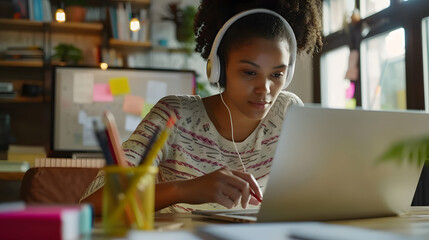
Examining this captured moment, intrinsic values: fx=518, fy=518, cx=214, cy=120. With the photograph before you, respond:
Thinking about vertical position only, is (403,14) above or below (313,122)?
above

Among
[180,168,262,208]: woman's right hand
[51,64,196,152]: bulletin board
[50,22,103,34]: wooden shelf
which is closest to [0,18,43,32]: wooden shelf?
[50,22,103,34]: wooden shelf

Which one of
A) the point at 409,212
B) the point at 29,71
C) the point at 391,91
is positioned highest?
the point at 29,71

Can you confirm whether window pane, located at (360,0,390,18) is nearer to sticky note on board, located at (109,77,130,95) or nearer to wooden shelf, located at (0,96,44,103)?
sticky note on board, located at (109,77,130,95)

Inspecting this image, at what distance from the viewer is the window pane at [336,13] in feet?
12.0

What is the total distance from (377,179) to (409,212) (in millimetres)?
246

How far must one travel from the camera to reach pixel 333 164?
80cm

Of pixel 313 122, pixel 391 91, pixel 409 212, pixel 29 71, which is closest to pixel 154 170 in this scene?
pixel 313 122

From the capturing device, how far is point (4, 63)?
413 centimetres

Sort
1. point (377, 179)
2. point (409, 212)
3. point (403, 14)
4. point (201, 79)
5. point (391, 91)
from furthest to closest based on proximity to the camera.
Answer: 1. point (201, 79)
2. point (391, 91)
3. point (403, 14)
4. point (409, 212)
5. point (377, 179)

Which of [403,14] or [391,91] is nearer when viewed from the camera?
[403,14]

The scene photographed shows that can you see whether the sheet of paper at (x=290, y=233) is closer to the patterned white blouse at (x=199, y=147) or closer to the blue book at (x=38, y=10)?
the patterned white blouse at (x=199, y=147)

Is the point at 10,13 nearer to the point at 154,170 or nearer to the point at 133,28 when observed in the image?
the point at 133,28

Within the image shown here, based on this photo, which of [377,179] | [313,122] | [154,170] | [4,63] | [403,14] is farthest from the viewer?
[4,63]

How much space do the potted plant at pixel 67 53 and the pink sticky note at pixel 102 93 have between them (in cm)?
142
